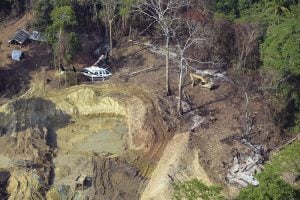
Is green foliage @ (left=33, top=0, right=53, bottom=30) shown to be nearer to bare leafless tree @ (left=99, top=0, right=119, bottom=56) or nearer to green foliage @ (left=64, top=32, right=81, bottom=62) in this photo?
green foliage @ (left=64, top=32, right=81, bottom=62)

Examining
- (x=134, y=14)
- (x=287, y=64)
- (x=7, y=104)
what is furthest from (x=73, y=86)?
(x=287, y=64)

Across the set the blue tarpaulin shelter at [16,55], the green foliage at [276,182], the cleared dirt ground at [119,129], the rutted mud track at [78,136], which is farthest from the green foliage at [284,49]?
the blue tarpaulin shelter at [16,55]

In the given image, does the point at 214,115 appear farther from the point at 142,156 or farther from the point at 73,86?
the point at 73,86

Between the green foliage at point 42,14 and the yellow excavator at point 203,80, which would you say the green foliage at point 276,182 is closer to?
the yellow excavator at point 203,80

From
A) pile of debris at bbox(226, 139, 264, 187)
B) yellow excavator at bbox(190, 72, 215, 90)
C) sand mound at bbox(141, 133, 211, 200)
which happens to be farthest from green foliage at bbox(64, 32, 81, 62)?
pile of debris at bbox(226, 139, 264, 187)

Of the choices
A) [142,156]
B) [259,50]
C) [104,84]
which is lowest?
[142,156]

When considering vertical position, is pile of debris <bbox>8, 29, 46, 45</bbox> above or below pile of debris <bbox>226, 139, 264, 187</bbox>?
above
